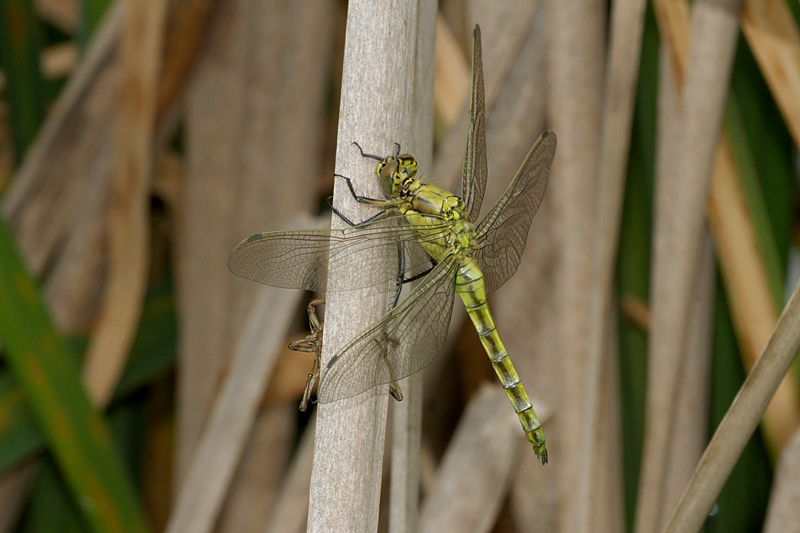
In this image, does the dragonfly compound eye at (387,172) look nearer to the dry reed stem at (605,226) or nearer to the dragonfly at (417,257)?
the dragonfly at (417,257)

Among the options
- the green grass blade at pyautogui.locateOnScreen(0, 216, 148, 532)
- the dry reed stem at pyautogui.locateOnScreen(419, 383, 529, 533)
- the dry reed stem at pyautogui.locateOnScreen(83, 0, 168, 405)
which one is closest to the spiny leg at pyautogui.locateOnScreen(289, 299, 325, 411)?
the dry reed stem at pyautogui.locateOnScreen(419, 383, 529, 533)

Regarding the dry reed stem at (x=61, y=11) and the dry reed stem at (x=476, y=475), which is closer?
the dry reed stem at (x=476, y=475)

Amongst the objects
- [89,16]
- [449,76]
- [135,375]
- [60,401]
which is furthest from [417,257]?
[89,16]

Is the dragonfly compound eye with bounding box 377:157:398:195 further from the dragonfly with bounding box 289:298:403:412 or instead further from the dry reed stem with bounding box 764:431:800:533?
the dry reed stem with bounding box 764:431:800:533

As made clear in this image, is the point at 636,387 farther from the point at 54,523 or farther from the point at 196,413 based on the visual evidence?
the point at 54,523

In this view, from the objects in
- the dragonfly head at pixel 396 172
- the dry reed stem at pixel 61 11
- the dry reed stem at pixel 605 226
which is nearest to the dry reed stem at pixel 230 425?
the dragonfly head at pixel 396 172

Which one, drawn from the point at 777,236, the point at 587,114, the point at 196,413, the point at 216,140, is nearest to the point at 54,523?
the point at 196,413

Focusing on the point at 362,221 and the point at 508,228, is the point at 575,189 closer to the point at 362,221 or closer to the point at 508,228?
the point at 508,228
